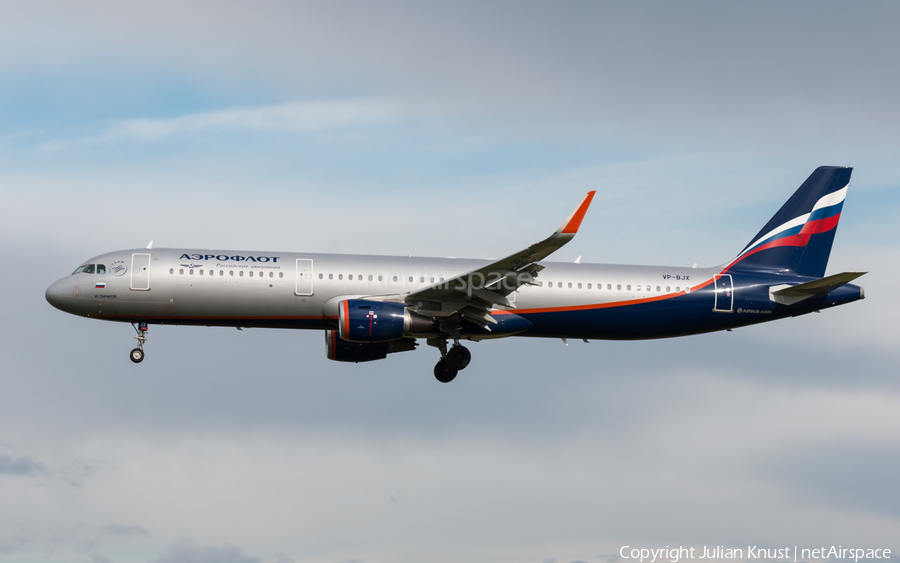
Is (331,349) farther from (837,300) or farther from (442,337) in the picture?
(837,300)

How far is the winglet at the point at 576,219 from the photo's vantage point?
29594 millimetres

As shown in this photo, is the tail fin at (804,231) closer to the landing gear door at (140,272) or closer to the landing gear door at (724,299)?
the landing gear door at (724,299)

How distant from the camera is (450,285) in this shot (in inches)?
1329

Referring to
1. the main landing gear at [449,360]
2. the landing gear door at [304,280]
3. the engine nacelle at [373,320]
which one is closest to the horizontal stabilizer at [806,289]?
the main landing gear at [449,360]

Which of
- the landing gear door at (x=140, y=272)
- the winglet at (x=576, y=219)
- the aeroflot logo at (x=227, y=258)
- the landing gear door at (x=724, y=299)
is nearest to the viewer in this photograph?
the winglet at (x=576, y=219)

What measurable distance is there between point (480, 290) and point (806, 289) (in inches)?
512

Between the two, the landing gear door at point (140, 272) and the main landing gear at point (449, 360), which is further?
the main landing gear at point (449, 360)

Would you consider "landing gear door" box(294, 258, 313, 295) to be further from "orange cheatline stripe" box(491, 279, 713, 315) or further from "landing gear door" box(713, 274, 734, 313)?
"landing gear door" box(713, 274, 734, 313)

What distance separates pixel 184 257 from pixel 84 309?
13.5 ft

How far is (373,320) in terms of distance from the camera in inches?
1345

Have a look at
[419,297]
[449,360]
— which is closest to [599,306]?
[449,360]

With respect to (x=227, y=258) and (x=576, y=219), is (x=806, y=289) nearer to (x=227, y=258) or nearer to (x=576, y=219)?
(x=576, y=219)

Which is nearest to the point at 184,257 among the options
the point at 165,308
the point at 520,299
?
the point at 165,308

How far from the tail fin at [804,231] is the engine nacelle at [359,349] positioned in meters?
13.5
